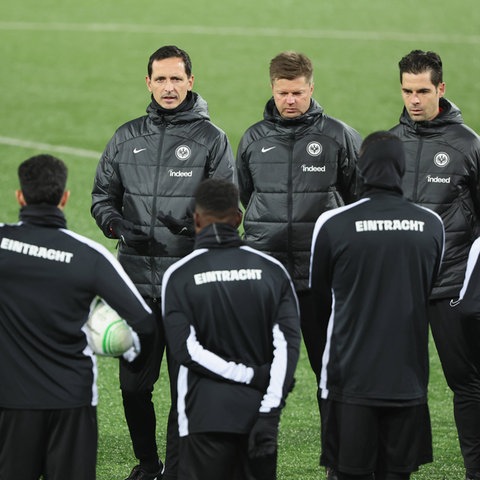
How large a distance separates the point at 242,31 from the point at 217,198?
1629cm

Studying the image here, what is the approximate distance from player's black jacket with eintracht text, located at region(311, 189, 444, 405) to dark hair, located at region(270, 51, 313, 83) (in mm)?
1342

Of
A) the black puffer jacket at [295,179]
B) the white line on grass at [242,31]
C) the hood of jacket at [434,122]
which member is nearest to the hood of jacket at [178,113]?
the black puffer jacket at [295,179]

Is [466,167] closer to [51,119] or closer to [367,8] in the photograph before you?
[51,119]

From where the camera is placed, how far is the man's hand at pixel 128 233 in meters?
6.27

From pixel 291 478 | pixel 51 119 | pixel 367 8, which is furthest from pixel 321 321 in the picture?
pixel 367 8

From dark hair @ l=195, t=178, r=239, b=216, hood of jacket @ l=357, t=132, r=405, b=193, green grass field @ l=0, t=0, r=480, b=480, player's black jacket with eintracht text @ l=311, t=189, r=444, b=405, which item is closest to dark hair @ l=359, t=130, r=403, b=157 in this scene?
hood of jacket @ l=357, t=132, r=405, b=193

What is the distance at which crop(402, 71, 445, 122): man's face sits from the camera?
647cm

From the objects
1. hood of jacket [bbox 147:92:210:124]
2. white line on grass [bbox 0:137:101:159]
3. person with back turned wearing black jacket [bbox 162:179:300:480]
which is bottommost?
person with back turned wearing black jacket [bbox 162:179:300:480]

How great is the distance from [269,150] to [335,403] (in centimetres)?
175

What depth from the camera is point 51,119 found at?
17.0 meters

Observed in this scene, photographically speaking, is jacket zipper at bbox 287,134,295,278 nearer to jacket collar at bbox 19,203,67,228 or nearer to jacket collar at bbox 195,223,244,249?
jacket collar at bbox 195,223,244,249

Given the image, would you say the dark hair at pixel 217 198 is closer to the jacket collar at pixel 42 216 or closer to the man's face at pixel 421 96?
the jacket collar at pixel 42 216

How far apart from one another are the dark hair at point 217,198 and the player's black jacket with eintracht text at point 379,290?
0.44 m

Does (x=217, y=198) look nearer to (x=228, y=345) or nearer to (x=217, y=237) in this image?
(x=217, y=237)
